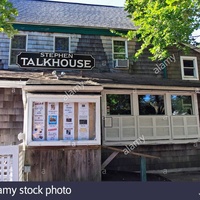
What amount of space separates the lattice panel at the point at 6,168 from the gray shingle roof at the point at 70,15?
297 inches

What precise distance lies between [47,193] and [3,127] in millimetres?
4584

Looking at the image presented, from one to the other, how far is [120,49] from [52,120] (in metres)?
6.57

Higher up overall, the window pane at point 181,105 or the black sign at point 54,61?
the black sign at point 54,61

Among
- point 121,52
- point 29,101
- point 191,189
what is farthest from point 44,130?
point 121,52

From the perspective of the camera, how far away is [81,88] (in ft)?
18.7

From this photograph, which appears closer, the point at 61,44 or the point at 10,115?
the point at 10,115

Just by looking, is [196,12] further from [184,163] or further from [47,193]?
[47,193]

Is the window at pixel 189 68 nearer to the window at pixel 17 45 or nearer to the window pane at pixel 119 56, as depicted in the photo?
the window pane at pixel 119 56

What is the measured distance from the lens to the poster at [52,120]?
548 cm

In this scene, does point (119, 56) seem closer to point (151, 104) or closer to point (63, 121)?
point (151, 104)

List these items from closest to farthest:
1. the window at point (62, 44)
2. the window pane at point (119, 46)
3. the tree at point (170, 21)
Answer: the tree at point (170, 21), the window at point (62, 44), the window pane at point (119, 46)

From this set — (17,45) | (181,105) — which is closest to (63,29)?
(17,45)

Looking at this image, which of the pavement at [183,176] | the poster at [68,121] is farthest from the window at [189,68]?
the poster at [68,121]

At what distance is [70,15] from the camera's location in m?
11.8
